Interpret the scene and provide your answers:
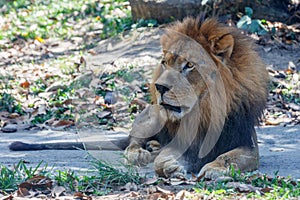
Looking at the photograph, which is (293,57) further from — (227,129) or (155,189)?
(155,189)

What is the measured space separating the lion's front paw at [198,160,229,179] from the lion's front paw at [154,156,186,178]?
174 mm

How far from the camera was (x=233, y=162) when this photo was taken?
4512 mm

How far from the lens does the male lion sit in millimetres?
4504

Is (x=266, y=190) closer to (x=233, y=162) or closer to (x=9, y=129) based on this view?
(x=233, y=162)

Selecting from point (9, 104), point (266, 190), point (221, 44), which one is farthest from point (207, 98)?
point (9, 104)

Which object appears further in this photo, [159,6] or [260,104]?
[159,6]

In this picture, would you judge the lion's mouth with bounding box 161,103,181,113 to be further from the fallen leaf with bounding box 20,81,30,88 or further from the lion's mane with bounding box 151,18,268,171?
the fallen leaf with bounding box 20,81,30,88

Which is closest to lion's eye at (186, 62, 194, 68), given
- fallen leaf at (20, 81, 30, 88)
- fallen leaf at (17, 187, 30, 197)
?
fallen leaf at (17, 187, 30, 197)

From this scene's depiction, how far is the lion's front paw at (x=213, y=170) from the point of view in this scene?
431cm

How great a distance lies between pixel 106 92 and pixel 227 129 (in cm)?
349

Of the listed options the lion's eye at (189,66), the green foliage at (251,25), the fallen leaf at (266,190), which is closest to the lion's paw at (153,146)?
the lion's eye at (189,66)

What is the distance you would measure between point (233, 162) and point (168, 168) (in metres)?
0.46

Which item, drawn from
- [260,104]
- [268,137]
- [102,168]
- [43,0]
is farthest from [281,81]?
[43,0]

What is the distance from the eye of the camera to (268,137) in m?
6.34
